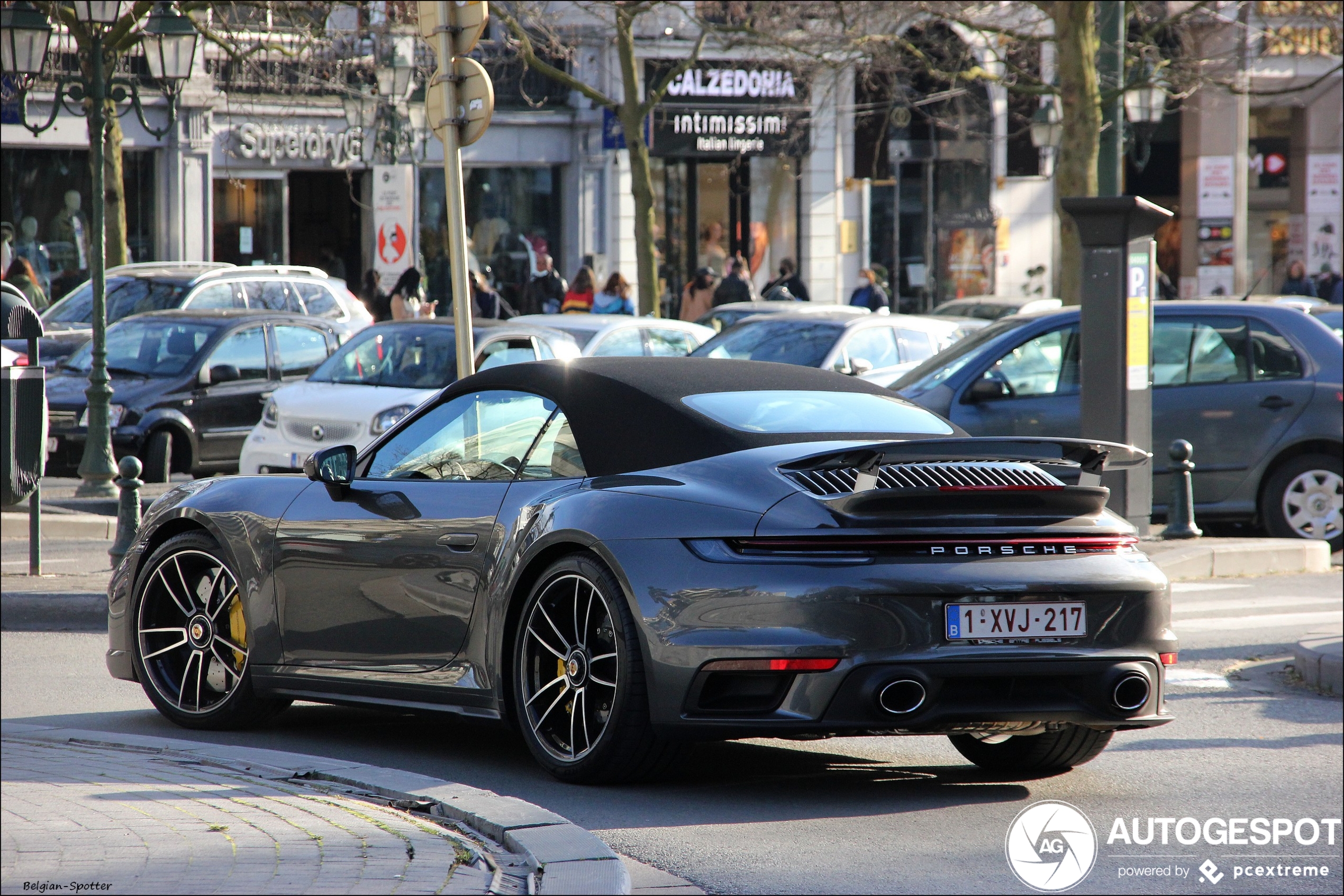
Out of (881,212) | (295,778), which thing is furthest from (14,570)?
(881,212)

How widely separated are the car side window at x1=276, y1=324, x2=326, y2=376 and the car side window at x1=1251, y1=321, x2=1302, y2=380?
28.0ft

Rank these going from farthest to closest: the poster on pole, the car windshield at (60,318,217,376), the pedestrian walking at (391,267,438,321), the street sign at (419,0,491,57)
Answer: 1. the poster on pole
2. the pedestrian walking at (391,267,438,321)
3. the car windshield at (60,318,217,376)
4. the street sign at (419,0,491,57)

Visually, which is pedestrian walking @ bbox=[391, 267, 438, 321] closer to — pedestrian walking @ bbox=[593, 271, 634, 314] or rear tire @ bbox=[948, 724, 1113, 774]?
pedestrian walking @ bbox=[593, 271, 634, 314]

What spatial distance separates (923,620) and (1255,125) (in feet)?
136

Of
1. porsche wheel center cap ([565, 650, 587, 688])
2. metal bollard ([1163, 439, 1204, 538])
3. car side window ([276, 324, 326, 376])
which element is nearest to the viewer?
porsche wheel center cap ([565, 650, 587, 688])

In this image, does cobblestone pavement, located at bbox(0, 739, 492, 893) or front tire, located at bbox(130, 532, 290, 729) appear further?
front tire, located at bbox(130, 532, 290, 729)

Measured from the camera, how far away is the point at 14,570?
11.6m

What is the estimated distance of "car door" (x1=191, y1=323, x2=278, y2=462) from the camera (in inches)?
666

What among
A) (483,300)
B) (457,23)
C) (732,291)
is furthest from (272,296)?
(457,23)

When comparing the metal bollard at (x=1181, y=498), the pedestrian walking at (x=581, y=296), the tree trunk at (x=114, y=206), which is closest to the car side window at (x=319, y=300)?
the pedestrian walking at (x=581, y=296)

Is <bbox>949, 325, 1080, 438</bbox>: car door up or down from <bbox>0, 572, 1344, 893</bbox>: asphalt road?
up

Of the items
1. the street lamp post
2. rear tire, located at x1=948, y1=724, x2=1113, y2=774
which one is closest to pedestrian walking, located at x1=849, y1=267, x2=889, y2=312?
the street lamp post

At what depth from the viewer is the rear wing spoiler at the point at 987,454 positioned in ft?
18.7

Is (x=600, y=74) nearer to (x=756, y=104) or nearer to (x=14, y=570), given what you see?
(x=756, y=104)
